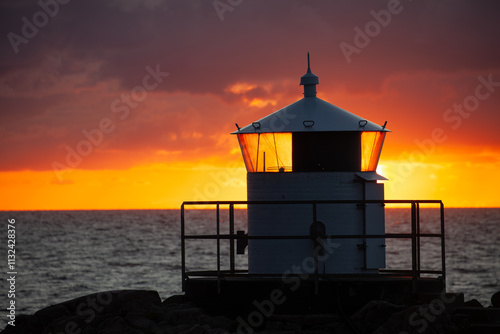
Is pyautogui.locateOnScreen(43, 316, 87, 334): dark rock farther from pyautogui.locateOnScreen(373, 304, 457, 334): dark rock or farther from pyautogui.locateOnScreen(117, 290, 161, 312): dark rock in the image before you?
pyautogui.locateOnScreen(373, 304, 457, 334): dark rock

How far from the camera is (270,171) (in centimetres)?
1509

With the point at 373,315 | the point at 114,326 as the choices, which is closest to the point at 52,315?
the point at 114,326

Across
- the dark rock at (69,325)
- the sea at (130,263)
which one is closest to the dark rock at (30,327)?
the dark rock at (69,325)

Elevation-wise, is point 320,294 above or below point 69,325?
above

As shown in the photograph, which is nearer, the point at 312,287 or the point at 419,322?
the point at 419,322

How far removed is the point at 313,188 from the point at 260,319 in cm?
249

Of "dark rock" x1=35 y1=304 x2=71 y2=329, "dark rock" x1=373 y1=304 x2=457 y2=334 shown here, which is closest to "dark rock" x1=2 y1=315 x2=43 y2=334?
"dark rock" x1=35 y1=304 x2=71 y2=329

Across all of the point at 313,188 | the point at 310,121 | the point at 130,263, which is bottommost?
the point at 130,263

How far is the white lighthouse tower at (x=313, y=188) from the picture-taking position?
14688 mm

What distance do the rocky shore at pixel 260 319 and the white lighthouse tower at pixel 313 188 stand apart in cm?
106

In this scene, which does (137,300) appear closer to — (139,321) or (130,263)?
(139,321)

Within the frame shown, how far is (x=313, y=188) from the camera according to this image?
14.8 meters

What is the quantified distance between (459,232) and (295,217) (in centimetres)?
10248

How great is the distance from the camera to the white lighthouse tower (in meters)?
14.7
